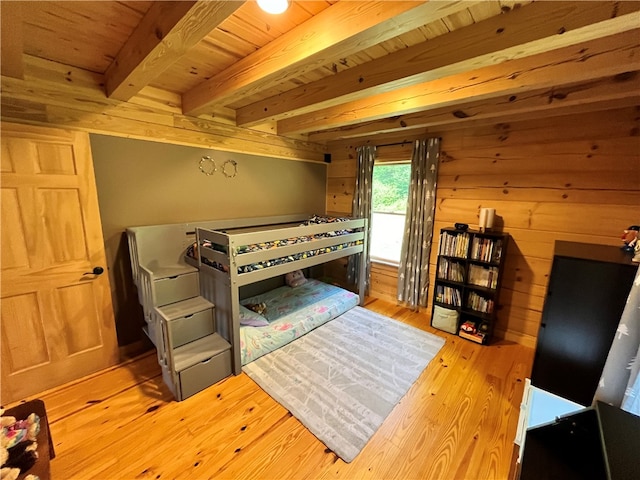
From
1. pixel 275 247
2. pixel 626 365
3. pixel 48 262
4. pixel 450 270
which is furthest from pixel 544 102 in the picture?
pixel 48 262

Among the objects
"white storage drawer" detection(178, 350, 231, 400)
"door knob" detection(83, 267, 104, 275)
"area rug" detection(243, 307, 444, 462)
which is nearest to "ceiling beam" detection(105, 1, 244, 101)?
"door knob" detection(83, 267, 104, 275)

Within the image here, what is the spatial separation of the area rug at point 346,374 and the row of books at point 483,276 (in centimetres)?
73

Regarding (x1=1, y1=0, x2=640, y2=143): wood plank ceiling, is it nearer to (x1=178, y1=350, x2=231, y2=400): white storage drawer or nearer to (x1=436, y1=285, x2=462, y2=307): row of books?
(x1=436, y1=285, x2=462, y2=307): row of books

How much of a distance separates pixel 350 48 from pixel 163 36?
0.86 metres

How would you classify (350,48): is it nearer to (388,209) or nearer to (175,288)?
(175,288)

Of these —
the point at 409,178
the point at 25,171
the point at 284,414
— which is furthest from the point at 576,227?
the point at 25,171

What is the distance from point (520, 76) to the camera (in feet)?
5.17

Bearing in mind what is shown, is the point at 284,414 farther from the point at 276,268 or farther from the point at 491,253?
the point at 491,253

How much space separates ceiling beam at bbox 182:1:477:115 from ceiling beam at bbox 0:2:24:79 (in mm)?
977

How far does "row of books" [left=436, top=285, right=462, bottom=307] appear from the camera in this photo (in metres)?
2.79

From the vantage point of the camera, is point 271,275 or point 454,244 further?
point 454,244

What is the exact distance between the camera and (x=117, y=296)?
2.29 meters

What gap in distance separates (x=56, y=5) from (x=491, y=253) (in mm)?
3421

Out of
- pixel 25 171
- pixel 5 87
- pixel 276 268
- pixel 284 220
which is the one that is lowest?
pixel 276 268
